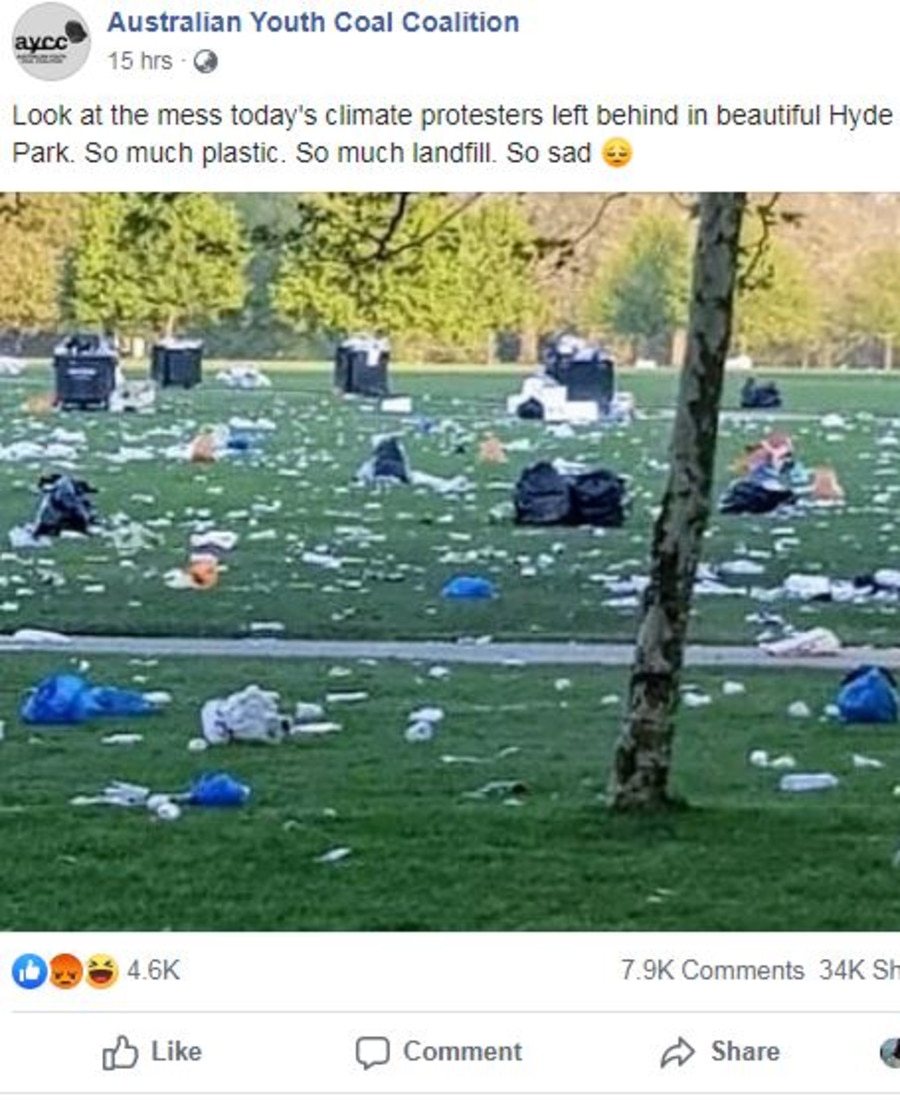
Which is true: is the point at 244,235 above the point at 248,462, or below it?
above

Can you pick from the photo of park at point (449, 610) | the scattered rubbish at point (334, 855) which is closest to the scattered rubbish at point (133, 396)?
the photo of park at point (449, 610)

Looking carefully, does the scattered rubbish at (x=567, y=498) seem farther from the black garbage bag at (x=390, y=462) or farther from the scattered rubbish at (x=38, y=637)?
the scattered rubbish at (x=38, y=637)

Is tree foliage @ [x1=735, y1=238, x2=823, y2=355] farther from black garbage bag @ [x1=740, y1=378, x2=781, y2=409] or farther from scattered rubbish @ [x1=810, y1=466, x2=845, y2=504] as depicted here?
scattered rubbish @ [x1=810, y1=466, x2=845, y2=504]

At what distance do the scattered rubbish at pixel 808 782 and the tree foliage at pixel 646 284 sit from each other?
54cm

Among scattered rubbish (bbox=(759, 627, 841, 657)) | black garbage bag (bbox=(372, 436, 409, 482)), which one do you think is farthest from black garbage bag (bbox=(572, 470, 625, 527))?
scattered rubbish (bbox=(759, 627, 841, 657))

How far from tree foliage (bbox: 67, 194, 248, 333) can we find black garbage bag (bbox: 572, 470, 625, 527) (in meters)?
1.77

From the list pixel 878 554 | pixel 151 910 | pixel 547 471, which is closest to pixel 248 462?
pixel 547 471

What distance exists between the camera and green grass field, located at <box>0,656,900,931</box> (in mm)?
2242

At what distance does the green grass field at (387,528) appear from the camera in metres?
3.60
